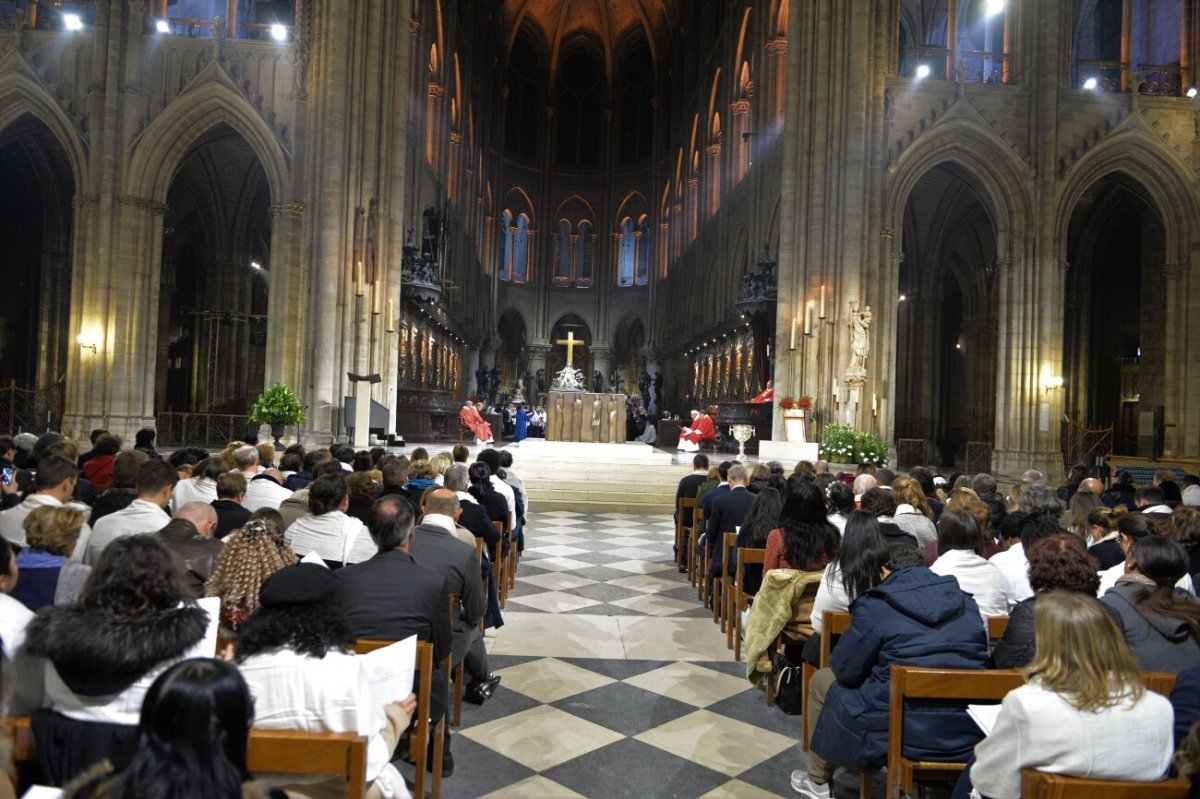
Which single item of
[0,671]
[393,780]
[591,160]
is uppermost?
[591,160]

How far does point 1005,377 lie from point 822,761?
18.2 m

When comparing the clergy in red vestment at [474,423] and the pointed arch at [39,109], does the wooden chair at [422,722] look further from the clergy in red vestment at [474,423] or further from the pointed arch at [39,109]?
the pointed arch at [39,109]

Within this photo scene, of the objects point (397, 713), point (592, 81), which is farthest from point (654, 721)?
point (592, 81)

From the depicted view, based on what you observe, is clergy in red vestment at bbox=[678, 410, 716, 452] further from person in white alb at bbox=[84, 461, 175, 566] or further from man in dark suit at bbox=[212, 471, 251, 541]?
person in white alb at bbox=[84, 461, 175, 566]

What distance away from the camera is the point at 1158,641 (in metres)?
3.01

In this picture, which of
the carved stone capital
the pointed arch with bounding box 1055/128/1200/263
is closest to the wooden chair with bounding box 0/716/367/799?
the carved stone capital

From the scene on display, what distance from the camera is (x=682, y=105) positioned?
37.9 metres

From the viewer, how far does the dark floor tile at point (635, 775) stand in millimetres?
A: 3711

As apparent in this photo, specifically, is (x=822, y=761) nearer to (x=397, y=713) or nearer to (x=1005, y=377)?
(x=397, y=713)

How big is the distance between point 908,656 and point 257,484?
15.7ft

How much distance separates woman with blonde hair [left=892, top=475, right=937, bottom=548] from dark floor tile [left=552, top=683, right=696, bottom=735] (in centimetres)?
192

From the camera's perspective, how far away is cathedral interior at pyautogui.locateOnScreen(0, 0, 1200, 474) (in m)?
18.4

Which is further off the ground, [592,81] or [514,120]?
[592,81]

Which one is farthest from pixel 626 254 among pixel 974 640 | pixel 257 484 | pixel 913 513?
pixel 974 640
